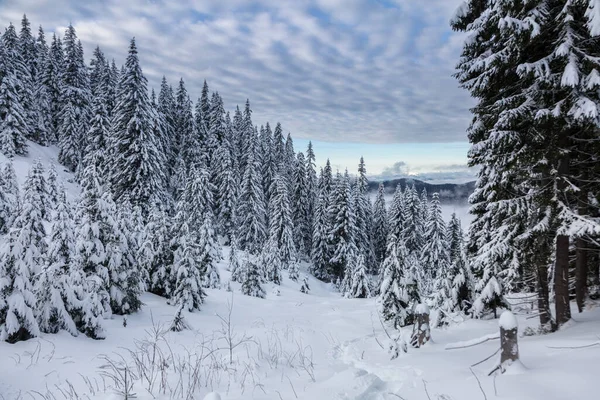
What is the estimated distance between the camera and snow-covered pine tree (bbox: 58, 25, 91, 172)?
43.5m

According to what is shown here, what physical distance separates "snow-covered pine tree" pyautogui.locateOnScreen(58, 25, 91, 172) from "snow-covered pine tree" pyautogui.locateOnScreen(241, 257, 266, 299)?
108 ft

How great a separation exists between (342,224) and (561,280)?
34.0 meters

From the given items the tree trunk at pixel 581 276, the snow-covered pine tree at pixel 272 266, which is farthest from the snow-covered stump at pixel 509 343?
the snow-covered pine tree at pixel 272 266

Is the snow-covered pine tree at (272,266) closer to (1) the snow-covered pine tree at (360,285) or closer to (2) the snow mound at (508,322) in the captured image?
(1) the snow-covered pine tree at (360,285)

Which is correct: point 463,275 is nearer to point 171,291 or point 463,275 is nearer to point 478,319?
point 478,319

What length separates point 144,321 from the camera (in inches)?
499

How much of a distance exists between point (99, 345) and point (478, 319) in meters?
11.7

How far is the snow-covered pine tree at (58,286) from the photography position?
29.6ft

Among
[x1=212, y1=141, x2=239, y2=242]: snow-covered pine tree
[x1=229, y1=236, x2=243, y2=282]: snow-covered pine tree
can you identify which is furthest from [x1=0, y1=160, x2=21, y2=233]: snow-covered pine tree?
[x1=212, y1=141, x2=239, y2=242]: snow-covered pine tree

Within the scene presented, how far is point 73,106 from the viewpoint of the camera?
44.8m

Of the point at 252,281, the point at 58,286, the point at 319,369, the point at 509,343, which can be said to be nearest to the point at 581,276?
the point at 509,343

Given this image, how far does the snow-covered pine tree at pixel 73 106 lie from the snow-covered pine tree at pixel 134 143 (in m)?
18.3

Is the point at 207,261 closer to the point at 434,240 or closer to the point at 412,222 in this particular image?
the point at 434,240

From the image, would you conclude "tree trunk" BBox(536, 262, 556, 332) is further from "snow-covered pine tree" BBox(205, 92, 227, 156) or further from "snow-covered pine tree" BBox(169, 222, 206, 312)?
"snow-covered pine tree" BBox(205, 92, 227, 156)
